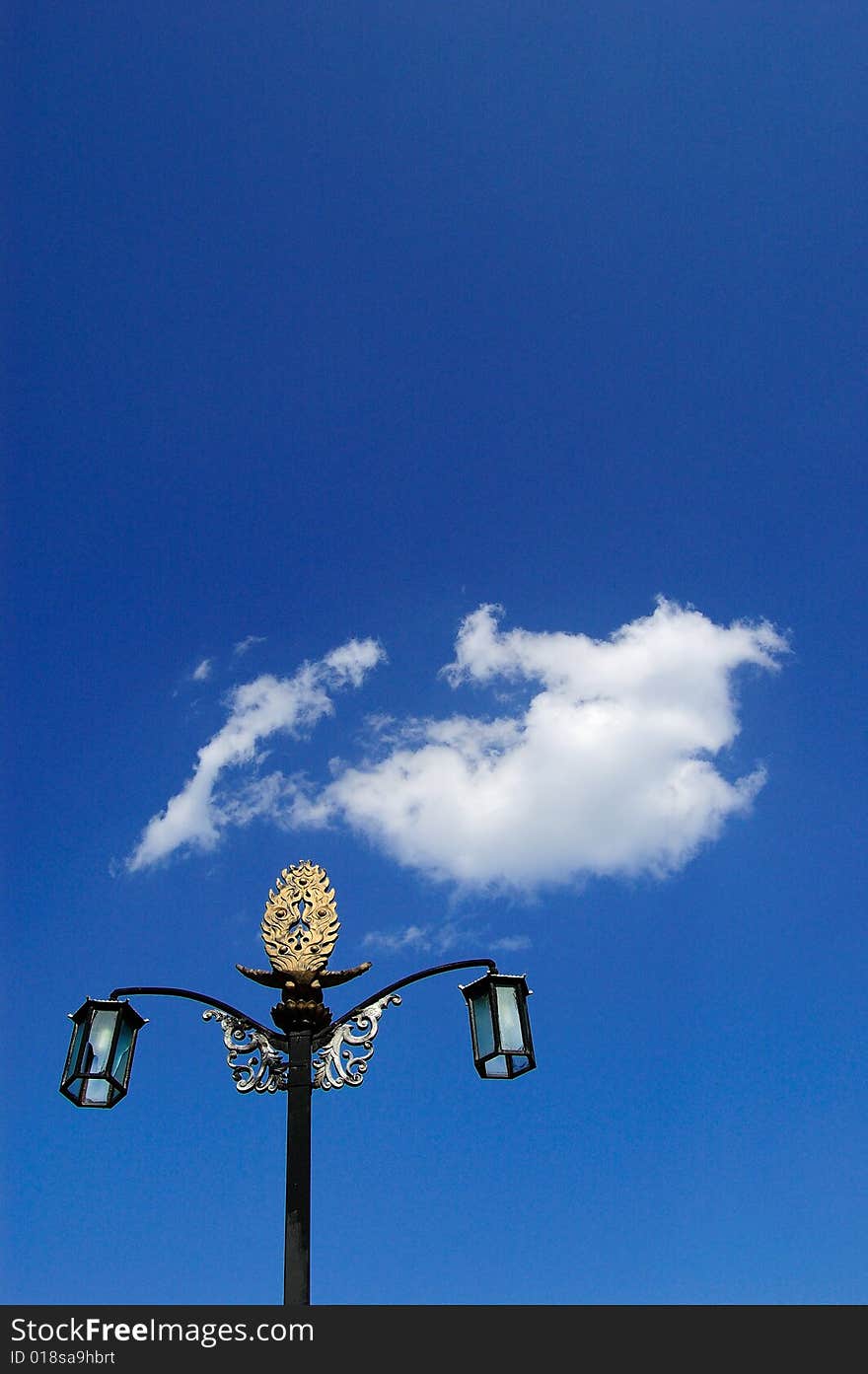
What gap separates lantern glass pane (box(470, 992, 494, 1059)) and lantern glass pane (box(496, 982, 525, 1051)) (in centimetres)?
9

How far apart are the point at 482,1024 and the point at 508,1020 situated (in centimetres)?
25

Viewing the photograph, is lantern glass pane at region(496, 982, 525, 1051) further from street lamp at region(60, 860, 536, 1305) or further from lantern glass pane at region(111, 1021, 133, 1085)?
lantern glass pane at region(111, 1021, 133, 1085)

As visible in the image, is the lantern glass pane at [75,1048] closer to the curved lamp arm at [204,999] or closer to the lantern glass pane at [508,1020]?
the curved lamp arm at [204,999]

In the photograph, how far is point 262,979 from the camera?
24.3ft

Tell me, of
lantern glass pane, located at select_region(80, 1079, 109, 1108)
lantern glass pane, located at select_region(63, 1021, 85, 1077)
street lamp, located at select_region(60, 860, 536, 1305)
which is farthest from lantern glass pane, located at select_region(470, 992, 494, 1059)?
lantern glass pane, located at select_region(63, 1021, 85, 1077)

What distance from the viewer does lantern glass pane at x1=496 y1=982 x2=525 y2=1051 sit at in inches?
270

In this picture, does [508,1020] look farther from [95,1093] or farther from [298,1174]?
[95,1093]

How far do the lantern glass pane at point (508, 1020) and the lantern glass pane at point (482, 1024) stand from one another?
0.09m

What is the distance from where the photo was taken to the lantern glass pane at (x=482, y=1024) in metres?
6.91

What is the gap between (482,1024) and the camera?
706 cm

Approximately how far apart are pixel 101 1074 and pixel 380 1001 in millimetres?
2290

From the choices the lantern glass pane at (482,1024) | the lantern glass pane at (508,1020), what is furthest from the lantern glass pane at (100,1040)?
the lantern glass pane at (508,1020)
